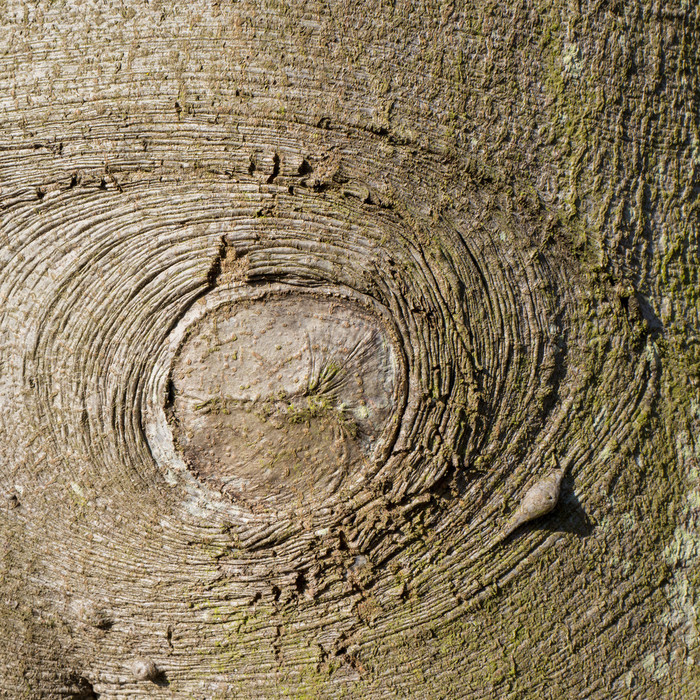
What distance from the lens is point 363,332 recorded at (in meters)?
1.04

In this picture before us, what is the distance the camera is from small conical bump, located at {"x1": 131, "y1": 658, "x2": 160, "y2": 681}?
1.19m

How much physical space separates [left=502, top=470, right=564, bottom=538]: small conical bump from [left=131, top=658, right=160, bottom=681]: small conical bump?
2.50ft

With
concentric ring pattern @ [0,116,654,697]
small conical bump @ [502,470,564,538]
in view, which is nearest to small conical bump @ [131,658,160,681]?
concentric ring pattern @ [0,116,654,697]

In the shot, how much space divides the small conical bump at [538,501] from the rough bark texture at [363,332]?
2 cm

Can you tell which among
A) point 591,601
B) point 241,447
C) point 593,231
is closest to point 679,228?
point 593,231

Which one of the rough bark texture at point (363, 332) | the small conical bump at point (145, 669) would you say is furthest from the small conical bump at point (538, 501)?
the small conical bump at point (145, 669)

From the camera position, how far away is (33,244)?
1.12 meters

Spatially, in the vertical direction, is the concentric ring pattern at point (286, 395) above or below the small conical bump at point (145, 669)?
above

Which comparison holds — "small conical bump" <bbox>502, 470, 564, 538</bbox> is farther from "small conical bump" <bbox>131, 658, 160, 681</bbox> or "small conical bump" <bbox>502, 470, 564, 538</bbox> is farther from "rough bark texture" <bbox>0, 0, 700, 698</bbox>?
"small conical bump" <bbox>131, 658, 160, 681</bbox>

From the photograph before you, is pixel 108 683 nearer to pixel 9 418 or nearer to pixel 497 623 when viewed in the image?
pixel 9 418

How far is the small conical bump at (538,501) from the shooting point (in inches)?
42.3

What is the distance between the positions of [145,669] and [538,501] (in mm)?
859

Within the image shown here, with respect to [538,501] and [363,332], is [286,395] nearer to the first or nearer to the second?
[363,332]

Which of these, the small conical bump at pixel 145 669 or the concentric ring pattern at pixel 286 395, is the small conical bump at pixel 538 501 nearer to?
the concentric ring pattern at pixel 286 395
